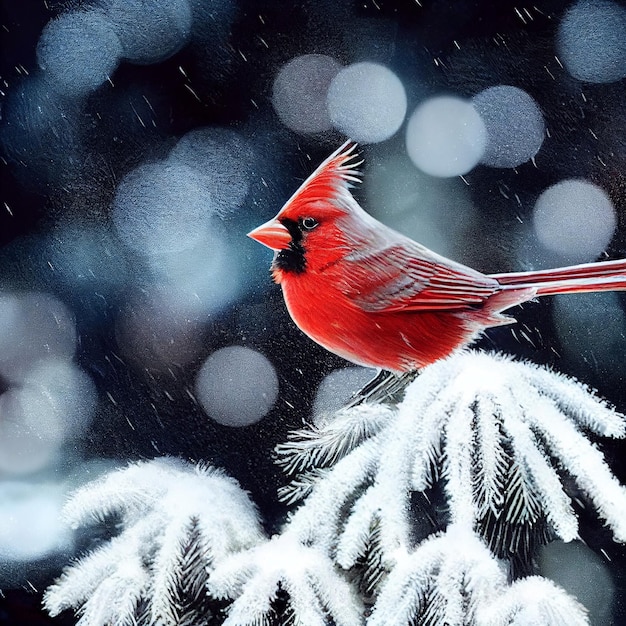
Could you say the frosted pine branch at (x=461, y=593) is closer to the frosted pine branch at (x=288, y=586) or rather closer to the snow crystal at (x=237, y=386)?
the frosted pine branch at (x=288, y=586)

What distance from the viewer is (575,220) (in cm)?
134

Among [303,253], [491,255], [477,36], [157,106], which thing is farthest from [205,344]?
[477,36]

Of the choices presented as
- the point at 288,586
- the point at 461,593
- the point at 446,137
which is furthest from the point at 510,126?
the point at 288,586

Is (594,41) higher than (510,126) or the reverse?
higher

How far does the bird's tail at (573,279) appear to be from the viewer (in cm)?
133

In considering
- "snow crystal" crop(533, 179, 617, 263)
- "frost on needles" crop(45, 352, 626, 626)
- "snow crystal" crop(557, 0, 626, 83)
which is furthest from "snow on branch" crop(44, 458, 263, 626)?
"snow crystal" crop(557, 0, 626, 83)

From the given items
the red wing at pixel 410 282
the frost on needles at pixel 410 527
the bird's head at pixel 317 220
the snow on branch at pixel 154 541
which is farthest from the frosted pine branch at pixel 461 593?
the bird's head at pixel 317 220

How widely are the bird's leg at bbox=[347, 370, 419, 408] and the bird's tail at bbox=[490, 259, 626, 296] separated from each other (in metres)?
0.30

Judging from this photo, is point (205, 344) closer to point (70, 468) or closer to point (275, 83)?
point (70, 468)

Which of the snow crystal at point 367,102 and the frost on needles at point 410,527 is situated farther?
the snow crystal at point 367,102

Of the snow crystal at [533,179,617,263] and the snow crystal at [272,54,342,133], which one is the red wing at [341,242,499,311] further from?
the snow crystal at [272,54,342,133]

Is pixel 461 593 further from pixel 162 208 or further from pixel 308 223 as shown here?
pixel 162 208

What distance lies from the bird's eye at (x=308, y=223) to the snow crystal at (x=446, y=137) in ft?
0.87

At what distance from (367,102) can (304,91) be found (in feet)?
0.50
